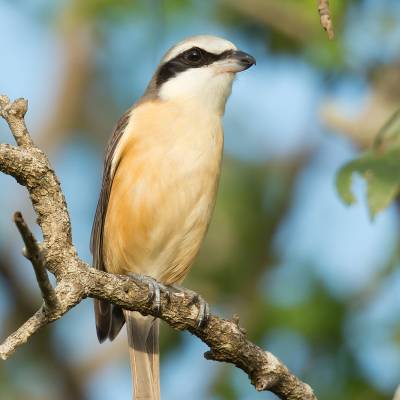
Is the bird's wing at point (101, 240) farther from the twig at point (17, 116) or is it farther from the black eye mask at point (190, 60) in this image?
the twig at point (17, 116)

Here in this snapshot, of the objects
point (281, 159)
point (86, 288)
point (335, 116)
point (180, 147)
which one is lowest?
point (86, 288)

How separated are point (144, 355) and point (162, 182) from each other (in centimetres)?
123

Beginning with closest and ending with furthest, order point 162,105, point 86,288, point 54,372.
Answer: point 86,288 < point 162,105 < point 54,372

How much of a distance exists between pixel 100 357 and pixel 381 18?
3993 mm

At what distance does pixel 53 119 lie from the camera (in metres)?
9.82

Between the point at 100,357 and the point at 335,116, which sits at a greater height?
the point at 335,116

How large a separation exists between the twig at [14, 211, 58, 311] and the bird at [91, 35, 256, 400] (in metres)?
2.11

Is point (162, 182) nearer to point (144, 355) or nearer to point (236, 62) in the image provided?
point (236, 62)

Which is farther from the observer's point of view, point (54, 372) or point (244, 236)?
point (244, 236)

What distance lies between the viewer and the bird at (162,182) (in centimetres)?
568

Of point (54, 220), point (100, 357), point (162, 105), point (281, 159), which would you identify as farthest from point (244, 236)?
point (54, 220)

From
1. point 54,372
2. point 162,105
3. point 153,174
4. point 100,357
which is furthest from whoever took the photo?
point 100,357

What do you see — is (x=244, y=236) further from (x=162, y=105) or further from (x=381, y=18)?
(x=162, y=105)

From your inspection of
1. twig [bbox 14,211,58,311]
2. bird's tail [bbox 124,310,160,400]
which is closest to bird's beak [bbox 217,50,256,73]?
bird's tail [bbox 124,310,160,400]
